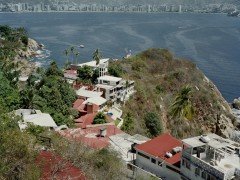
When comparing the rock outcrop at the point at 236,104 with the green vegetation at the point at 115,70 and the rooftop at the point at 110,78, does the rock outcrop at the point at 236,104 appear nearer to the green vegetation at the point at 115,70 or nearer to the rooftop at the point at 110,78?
the green vegetation at the point at 115,70

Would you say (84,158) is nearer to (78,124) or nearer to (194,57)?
(78,124)

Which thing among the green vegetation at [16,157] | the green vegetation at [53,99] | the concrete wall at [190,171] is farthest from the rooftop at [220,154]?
the green vegetation at [53,99]

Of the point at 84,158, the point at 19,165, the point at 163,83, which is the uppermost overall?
the point at 19,165

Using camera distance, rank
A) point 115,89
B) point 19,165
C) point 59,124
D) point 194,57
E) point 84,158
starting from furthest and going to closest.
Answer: point 194,57
point 115,89
point 59,124
point 84,158
point 19,165

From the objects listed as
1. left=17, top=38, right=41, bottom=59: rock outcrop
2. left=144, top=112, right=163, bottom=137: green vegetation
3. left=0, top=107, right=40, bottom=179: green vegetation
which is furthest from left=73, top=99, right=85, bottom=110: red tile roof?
left=17, top=38, right=41, bottom=59: rock outcrop

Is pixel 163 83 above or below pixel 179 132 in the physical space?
above

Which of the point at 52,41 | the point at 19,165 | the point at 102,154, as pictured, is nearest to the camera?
the point at 19,165

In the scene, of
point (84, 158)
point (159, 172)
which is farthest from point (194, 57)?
point (84, 158)
